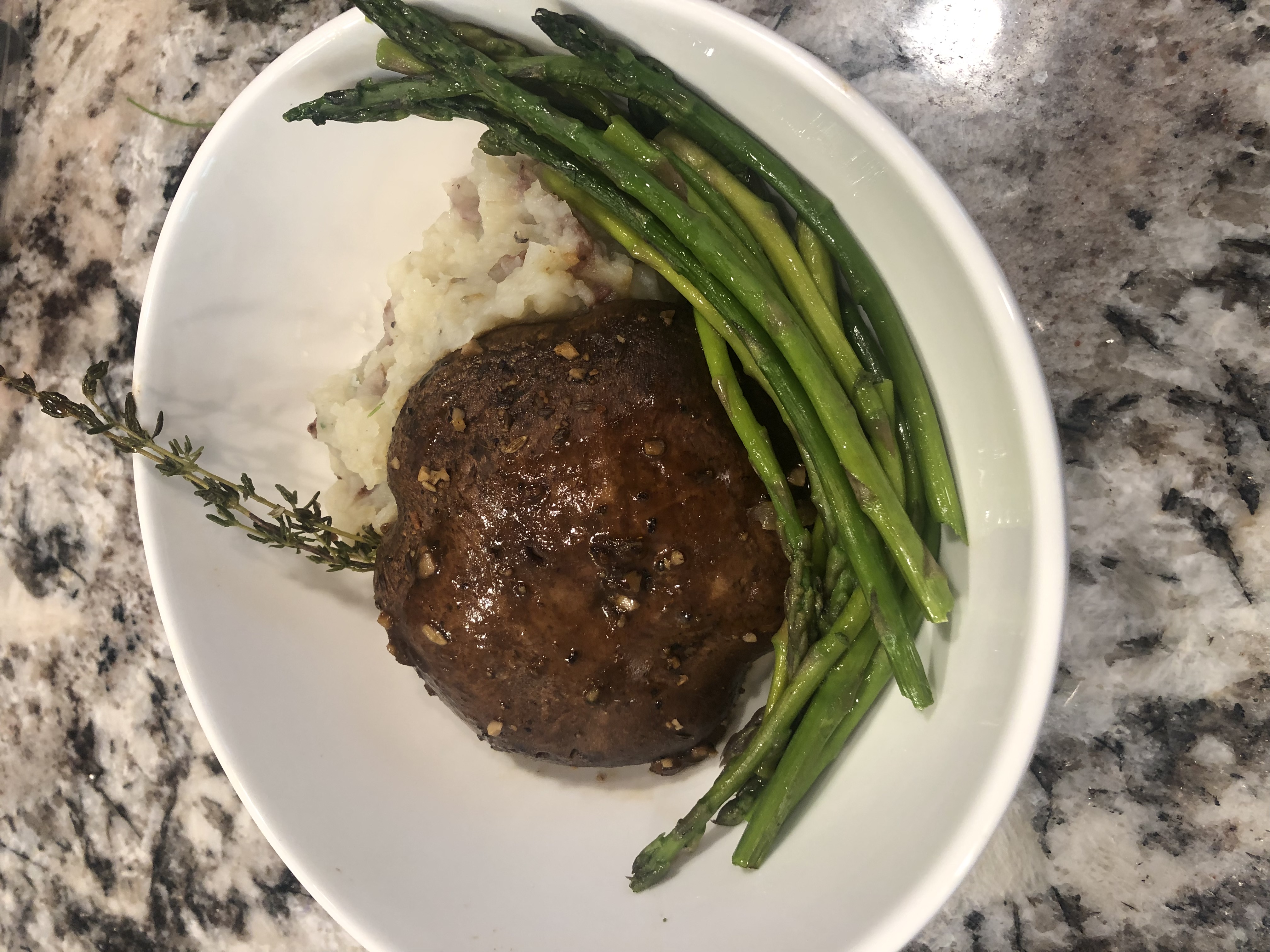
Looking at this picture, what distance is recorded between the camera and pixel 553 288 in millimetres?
2150

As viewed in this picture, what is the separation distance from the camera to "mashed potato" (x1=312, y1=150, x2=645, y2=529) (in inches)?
85.4

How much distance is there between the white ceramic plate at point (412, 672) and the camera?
173 cm

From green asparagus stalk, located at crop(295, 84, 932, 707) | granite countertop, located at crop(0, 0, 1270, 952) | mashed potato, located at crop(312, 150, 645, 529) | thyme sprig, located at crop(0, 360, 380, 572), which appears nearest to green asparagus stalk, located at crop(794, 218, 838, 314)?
green asparagus stalk, located at crop(295, 84, 932, 707)

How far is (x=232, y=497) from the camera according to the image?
2.38 metres

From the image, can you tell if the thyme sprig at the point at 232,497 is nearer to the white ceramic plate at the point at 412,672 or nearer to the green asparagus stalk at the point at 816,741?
the white ceramic plate at the point at 412,672

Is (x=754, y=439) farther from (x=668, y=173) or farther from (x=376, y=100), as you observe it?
(x=376, y=100)

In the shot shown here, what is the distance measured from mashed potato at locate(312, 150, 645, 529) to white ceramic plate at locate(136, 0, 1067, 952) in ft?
1.06

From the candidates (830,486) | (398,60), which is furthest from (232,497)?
(830,486)

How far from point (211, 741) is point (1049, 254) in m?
2.75

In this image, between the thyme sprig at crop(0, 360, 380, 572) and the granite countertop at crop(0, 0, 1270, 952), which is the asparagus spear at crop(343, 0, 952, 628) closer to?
the granite countertop at crop(0, 0, 1270, 952)

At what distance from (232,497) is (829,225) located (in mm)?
1822

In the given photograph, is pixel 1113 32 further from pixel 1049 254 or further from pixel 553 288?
pixel 553 288

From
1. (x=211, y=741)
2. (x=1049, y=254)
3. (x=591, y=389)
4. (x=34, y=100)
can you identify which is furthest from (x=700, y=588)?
(x=34, y=100)

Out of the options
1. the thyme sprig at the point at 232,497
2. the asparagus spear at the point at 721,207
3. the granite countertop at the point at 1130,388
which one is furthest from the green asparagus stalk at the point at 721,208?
the thyme sprig at the point at 232,497
